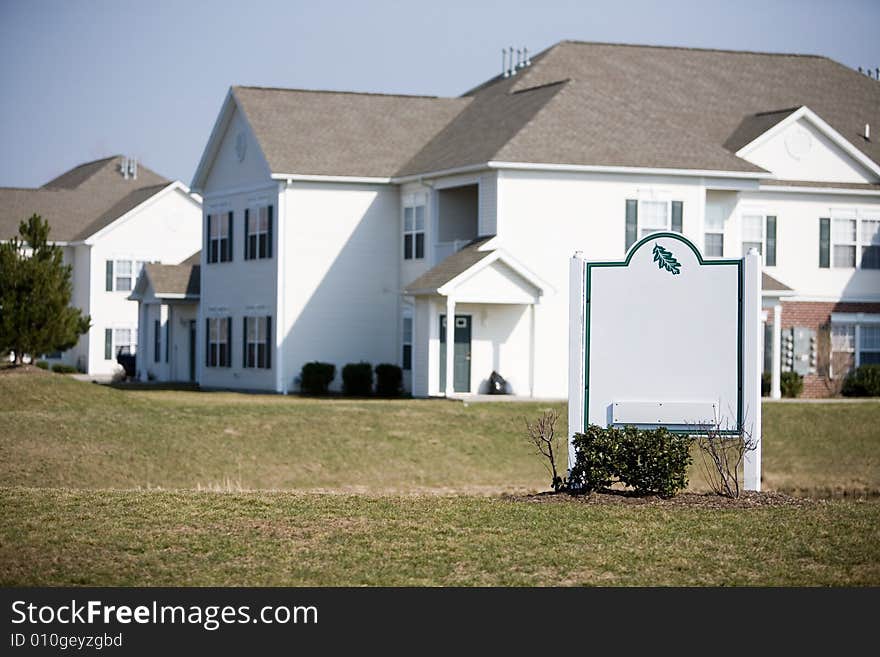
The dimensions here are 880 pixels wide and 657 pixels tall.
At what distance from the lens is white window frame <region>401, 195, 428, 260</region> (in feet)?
132

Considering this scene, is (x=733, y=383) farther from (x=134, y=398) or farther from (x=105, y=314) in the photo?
(x=105, y=314)

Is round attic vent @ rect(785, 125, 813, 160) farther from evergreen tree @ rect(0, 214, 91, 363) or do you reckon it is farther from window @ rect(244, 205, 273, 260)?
evergreen tree @ rect(0, 214, 91, 363)

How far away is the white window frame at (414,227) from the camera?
40344mm

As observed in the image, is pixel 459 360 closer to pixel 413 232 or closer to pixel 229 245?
pixel 413 232

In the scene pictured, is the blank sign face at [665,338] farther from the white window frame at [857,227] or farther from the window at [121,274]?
the window at [121,274]

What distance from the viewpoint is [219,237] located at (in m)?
45.5

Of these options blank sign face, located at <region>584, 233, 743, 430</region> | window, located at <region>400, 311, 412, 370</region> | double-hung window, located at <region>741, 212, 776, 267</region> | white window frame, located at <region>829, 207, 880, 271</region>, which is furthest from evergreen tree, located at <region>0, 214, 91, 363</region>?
blank sign face, located at <region>584, 233, 743, 430</region>

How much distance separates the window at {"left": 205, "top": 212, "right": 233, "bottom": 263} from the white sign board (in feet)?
90.6

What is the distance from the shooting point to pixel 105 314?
58.8 meters

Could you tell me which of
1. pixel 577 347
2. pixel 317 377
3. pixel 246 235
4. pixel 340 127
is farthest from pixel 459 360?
pixel 577 347

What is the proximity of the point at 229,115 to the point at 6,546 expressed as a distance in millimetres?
31718

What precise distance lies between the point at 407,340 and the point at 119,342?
22.5m

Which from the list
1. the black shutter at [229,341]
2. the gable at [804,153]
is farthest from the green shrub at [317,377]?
the gable at [804,153]
